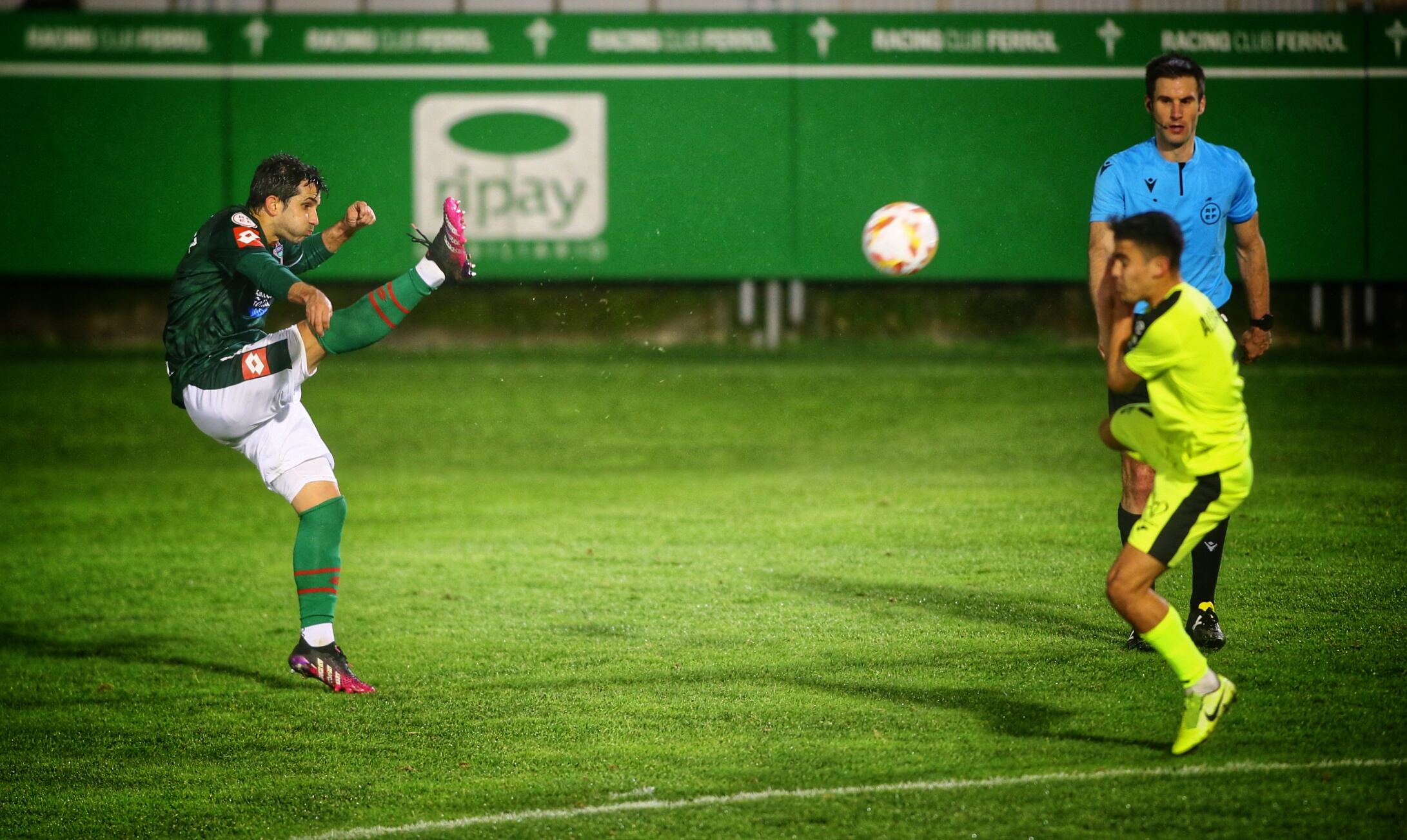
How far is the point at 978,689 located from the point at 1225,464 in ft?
4.41

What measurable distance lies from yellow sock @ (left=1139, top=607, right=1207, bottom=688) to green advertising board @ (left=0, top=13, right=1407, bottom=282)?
40.1 ft

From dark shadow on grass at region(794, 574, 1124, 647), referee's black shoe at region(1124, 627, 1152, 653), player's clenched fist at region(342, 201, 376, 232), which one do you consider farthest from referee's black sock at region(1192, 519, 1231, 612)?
player's clenched fist at region(342, 201, 376, 232)

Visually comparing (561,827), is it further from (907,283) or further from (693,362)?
(907,283)

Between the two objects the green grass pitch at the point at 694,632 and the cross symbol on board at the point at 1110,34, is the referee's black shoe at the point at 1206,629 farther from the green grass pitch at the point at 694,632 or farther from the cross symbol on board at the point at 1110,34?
the cross symbol on board at the point at 1110,34

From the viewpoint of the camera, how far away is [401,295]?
5.77 metres

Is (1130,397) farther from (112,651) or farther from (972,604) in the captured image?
(112,651)

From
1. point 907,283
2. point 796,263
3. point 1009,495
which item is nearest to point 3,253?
point 796,263

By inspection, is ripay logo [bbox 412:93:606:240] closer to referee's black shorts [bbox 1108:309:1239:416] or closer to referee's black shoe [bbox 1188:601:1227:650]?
referee's black shorts [bbox 1108:309:1239:416]

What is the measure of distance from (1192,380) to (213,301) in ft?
12.3

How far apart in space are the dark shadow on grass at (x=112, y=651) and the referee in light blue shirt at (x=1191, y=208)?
3.71 meters

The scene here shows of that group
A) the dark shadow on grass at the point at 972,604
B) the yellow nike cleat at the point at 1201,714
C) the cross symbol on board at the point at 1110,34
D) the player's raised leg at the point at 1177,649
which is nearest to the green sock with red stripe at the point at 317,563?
the dark shadow on grass at the point at 972,604

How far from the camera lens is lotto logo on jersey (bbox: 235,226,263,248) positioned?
5.80 metres

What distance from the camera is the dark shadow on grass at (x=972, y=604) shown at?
636cm

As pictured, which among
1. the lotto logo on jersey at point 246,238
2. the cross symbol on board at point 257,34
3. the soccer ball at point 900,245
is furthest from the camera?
the cross symbol on board at point 257,34
